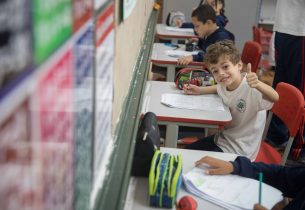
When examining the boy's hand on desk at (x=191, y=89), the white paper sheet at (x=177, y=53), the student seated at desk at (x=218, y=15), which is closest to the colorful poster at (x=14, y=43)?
the boy's hand on desk at (x=191, y=89)

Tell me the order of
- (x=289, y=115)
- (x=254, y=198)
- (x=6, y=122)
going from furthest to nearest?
(x=289, y=115) < (x=254, y=198) < (x=6, y=122)

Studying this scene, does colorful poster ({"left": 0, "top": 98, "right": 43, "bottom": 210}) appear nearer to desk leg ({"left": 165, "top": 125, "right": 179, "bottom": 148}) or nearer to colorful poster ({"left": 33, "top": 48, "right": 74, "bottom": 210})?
colorful poster ({"left": 33, "top": 48, "right": 74, "bottom": 210})

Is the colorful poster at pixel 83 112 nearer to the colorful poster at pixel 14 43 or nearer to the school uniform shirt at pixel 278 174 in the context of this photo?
the colorful poster at pixel 14 43

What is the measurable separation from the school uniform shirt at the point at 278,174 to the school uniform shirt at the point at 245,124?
0.46 metres

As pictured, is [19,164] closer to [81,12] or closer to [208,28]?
[81,12]

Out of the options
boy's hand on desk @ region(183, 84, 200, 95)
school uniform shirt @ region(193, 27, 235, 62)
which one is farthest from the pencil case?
school uniform shirt @ region(193, 27, 235, 62)

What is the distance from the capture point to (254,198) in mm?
1256

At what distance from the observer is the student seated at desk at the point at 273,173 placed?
4.49 ft

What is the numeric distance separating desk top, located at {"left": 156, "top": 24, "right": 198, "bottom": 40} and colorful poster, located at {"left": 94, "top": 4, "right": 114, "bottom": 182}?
3297mm

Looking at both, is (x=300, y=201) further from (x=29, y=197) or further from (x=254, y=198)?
(x=29, y=197)

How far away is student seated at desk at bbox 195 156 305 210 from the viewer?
4.49 feet

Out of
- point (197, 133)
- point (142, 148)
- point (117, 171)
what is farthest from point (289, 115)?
point (117, 171)

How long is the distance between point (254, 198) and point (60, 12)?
1013 millimetres

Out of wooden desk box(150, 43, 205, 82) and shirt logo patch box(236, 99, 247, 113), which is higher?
shirt logo patch box(236, 99, 247, 113)
